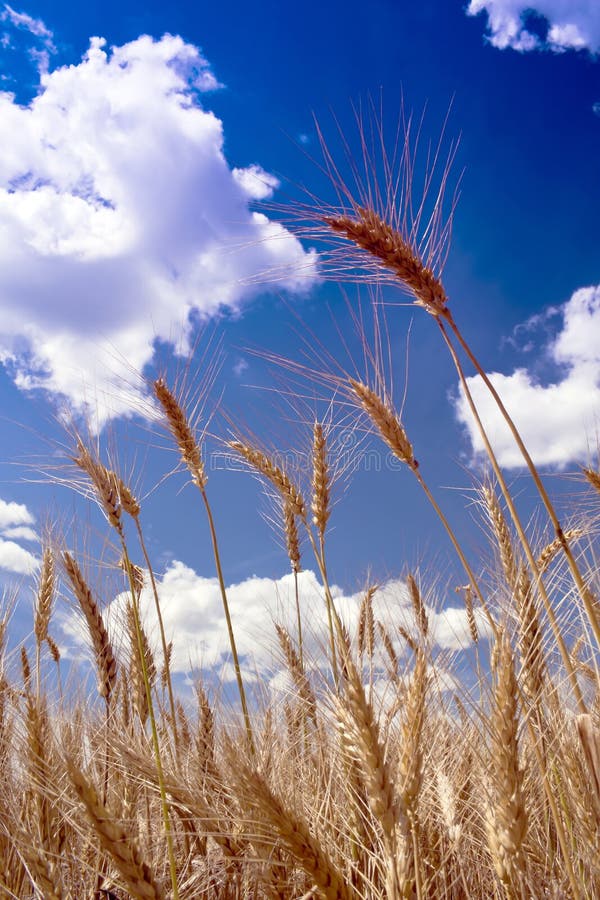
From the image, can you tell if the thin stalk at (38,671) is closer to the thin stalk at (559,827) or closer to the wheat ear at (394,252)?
the thin stalk at (559,827)

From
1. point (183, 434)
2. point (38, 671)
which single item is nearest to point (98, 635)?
point (38, 671)

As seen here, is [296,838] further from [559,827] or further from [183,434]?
[183,434]

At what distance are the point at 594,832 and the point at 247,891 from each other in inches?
50.4

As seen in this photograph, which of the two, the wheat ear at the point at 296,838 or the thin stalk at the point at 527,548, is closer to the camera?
the wheat ear at the point at 296,838

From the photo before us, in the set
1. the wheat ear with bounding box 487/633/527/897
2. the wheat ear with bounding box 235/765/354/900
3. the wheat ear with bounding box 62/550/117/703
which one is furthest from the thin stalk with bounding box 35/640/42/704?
the wheat ear with bounding box 487/633/527/897

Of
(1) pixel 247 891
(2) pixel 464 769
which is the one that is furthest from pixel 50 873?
(2) pixel 464 769

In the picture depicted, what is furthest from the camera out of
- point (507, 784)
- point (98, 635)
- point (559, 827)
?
point (98, 635)

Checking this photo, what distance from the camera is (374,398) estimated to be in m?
2.84

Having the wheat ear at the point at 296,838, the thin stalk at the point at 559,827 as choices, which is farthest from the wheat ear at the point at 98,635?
the thin stalk at the point at 559,827

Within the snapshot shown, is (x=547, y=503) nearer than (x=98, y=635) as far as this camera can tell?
Yes

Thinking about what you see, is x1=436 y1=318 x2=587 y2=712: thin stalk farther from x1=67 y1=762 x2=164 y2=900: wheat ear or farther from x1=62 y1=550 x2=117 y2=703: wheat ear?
x1=62 y1=550 x2=117 y2=703: wheat ear

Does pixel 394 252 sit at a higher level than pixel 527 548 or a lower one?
higher

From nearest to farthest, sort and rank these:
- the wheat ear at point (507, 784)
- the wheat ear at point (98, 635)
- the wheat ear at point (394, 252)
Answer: the wheat ear at point (507, 784)
the wheat ear at point (394, 252)
the wheat ear at point (98, 635)

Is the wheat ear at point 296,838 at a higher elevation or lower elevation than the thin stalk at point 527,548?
lower
